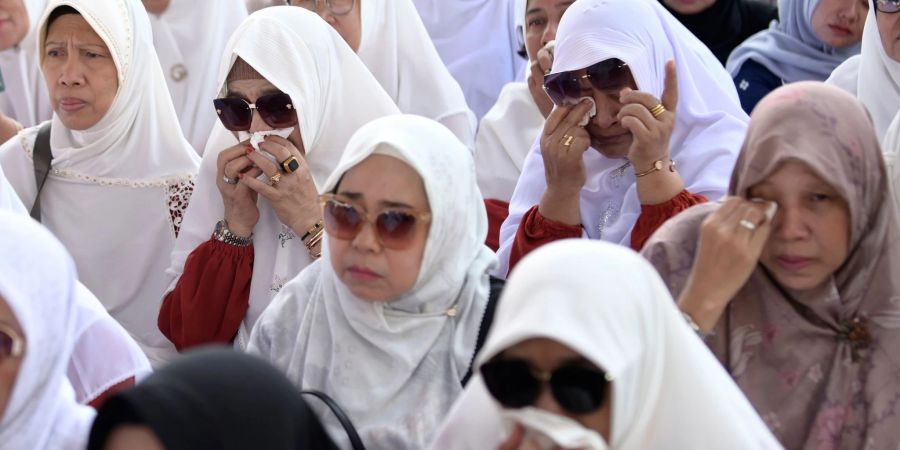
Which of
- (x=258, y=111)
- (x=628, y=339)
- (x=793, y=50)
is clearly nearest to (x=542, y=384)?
(x=628, y=339)

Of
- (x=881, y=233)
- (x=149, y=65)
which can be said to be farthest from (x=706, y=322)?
(x=149, y=65)

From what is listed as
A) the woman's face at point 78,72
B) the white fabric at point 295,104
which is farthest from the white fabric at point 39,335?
the woman's face at point 78,72

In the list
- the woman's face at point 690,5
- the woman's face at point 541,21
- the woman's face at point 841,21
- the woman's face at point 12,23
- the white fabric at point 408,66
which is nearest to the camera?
the woman's face at point 541,21

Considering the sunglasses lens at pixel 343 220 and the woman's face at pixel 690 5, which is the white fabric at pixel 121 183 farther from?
the woman's face at pixel 690 5

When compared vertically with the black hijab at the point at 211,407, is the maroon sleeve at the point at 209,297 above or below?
below

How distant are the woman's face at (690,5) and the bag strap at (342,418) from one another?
329cm

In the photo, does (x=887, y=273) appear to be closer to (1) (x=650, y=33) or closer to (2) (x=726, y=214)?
(2) (x=726, y=214)

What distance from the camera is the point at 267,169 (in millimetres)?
3996

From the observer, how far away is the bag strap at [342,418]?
2.96m

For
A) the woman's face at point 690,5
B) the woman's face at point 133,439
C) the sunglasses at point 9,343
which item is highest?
the sunglasses at point 9,343

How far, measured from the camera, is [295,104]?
4062 mm

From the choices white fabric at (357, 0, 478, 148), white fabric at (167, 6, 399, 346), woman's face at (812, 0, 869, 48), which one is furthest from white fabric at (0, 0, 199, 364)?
woman's face at (812, 0, 869, 48)

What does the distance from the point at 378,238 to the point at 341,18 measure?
7.82ft

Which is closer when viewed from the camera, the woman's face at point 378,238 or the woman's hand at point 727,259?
the woman's hand at point 727,259
